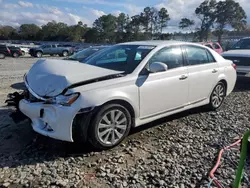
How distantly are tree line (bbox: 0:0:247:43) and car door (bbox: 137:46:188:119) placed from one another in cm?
2092

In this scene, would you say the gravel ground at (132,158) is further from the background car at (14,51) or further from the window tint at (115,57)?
the background car at (14,51)

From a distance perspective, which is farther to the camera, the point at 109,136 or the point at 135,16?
the point at 135,16

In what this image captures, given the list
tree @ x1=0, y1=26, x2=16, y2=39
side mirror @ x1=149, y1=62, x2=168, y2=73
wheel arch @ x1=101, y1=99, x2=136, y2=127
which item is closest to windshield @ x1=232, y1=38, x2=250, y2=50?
side mirror @ x1=149, y1=62, x2=168, y2=73

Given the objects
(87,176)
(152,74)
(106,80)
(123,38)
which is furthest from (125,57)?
(123,38)

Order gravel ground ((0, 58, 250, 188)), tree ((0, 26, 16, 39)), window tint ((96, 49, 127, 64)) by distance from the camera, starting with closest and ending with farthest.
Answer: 1. gravel ground ((0, 58, 250, 188))
2. window tint ((96, 49, 127, 64))
3. tree ((0, 26, 16, 39))

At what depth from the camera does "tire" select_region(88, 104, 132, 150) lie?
134 inches

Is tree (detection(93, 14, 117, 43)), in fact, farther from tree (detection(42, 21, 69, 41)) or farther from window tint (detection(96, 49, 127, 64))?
window tint (detection(96, 49, 127, 64))

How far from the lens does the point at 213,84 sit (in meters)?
5.22

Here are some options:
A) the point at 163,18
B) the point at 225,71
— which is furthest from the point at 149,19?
the point at 225,71

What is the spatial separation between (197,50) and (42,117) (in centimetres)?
334

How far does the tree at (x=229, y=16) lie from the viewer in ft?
134

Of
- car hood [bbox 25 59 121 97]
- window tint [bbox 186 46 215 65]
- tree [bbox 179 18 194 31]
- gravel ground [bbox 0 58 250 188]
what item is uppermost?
tree [bbox 179 18 194 31]

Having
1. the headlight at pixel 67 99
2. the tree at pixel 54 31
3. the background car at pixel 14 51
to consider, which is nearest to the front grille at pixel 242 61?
the headlight at pixel 67 99

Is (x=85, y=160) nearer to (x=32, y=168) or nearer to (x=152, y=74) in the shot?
(x=32, y=168)
